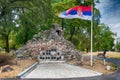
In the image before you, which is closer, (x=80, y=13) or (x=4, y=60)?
(x=4, y=60)

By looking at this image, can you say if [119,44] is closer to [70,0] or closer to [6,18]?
[70,0]

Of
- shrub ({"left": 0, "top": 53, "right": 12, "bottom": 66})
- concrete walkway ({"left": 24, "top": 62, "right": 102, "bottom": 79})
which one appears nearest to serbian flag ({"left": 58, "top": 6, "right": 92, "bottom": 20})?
concrete walkway ({"left": 24, "top": 62, "right": 102, "bottom": 79})

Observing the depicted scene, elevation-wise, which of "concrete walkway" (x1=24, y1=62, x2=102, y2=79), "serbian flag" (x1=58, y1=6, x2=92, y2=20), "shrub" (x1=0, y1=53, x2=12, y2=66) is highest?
"serbian flag" (x1=58, y1=6, x2=92, y2=20)

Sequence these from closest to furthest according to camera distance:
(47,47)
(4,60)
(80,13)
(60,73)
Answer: (60,73) < (4,60) < (80,13) < (47,47)

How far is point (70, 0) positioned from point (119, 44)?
67.5 metres

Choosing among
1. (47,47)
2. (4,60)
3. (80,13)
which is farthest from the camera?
(47,47)

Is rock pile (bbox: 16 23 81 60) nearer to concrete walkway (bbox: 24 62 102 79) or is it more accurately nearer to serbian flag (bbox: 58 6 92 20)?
serbian flag (bbox: 58 6 92 20)

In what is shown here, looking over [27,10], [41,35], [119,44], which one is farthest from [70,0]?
[119,44]

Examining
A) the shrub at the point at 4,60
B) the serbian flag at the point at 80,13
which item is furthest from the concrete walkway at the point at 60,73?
the serbian flag at the point at 80,13

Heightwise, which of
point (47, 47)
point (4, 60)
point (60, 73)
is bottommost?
point (60, 73)

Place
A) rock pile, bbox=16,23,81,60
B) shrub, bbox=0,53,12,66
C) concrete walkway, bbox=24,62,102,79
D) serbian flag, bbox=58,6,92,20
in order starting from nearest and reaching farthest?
concrete walkway, bbox=24,62,102,79
shrub, bbox=0,53,12,66
serbian flag, bbox=58,6,92,20
rock pile, bbox=16,23,81,60

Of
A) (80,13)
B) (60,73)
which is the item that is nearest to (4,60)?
(60,73)

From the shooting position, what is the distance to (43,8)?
23.8 metres

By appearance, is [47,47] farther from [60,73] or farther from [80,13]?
[60,73]
